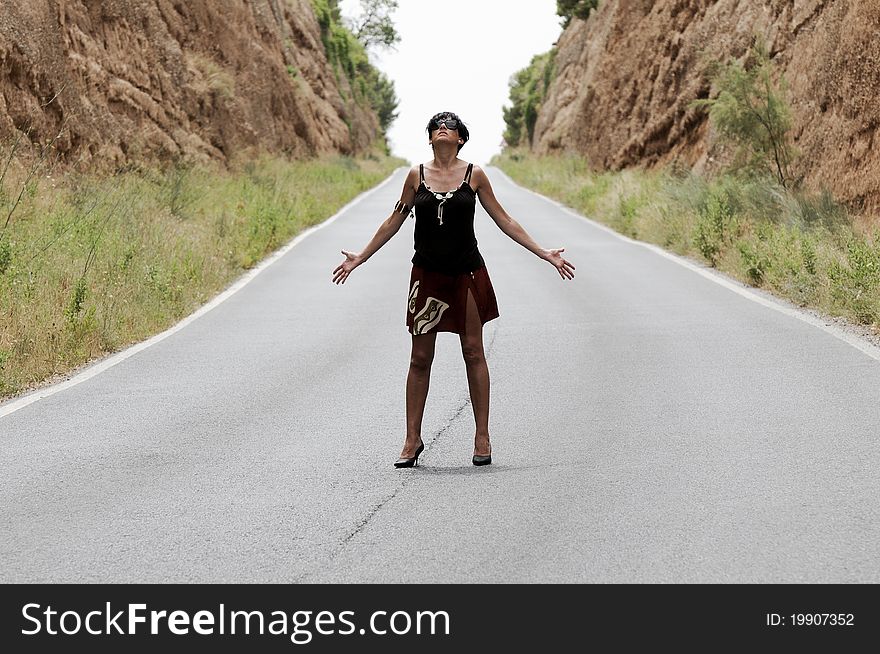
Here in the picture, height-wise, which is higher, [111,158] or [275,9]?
[275,9]

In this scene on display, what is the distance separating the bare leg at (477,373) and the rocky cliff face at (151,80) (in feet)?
38.3

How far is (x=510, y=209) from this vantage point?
116ft

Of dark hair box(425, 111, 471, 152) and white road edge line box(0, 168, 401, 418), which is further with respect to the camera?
white road edge line box(0, 168, 401, 418)

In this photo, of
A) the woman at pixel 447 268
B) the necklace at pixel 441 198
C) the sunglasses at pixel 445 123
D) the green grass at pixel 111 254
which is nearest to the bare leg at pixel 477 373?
the woman at pixel 447 268

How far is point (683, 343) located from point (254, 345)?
429 cm

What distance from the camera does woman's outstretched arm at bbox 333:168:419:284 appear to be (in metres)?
7.49

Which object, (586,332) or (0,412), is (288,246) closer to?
(586,332)

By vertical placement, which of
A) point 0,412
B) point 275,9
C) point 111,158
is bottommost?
point 0,412

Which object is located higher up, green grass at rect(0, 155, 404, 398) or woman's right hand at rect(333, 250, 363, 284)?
woman's right hand at rect(333, 250, 363, 284)

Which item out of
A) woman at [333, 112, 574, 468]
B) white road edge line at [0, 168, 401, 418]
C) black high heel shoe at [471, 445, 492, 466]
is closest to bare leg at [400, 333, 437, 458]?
woman at [333, 112, 574, 468]

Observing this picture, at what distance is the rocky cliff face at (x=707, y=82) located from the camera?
2178 cm

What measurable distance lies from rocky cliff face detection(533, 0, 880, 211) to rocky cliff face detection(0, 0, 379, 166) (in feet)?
40.8

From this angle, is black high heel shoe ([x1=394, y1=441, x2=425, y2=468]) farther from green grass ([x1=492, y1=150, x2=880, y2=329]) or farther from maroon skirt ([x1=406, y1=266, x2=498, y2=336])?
green grass ([x1=492, y1=150, x2=880, y2=329])

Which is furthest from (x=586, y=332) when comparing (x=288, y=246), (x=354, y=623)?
(x=288, y=246)
